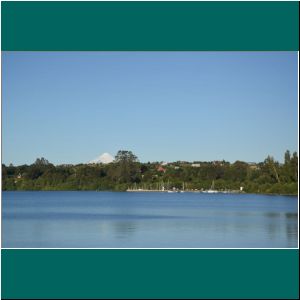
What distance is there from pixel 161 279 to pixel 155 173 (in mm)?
31565

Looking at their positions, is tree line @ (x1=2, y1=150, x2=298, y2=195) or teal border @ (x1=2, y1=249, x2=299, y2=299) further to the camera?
tree line @ (x1=2, y1=150, x2=298, y2=195)

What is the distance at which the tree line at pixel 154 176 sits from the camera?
107 feet

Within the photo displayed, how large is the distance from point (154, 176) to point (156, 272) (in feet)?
106

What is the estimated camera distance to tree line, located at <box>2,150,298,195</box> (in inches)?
1280

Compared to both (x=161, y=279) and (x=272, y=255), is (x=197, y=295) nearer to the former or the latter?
(x=161, y=279)

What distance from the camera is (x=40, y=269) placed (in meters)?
5.07

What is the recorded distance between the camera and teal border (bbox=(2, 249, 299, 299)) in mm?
4965

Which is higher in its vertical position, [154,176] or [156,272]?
[154,176]

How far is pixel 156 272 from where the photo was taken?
16.8 ft

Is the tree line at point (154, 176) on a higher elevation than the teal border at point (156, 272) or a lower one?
higher

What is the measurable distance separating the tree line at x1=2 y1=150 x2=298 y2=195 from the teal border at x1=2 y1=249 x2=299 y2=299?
2673 cm

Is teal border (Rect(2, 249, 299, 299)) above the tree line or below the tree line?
below

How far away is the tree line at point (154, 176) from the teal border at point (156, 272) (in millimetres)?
26730

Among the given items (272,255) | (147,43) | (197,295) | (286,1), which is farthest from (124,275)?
(286,1)
